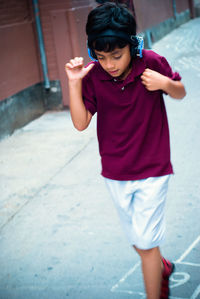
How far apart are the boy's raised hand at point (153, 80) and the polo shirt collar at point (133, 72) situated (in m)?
0.03

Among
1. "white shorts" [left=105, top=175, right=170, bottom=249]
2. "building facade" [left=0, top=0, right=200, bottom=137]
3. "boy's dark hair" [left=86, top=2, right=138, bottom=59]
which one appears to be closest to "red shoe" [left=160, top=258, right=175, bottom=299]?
"white shorts" [left=105, top=175, right=170, bottom=249]

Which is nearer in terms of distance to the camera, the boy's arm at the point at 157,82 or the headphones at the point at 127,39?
the headphones at the point at 127,39

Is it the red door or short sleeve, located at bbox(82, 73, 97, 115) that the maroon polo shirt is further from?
the red door

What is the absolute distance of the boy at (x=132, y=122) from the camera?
227 centimetres

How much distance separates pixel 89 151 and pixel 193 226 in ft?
7.74

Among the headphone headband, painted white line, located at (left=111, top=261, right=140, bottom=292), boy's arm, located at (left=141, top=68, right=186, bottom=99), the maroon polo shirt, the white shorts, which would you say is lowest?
painted white line, located at (left=111, top=261, right=140, bottom=292)

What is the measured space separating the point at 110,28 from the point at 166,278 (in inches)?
61.9

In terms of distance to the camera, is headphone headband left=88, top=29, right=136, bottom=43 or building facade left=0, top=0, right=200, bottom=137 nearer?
headphone headband left=88, top=29, right=136, bottom=43

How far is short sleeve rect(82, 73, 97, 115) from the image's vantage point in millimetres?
2426

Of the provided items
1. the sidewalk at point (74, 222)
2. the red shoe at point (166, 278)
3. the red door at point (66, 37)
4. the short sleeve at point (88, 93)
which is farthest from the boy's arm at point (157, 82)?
the red door at point (66, 37)

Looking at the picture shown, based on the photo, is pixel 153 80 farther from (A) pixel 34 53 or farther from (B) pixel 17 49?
(A) pixel 34 53

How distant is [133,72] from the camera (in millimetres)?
2303

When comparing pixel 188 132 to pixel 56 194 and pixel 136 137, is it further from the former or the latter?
pixel 136 137

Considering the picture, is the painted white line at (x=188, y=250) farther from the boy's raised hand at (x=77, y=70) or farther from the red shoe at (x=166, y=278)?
the boy's raised hand at (x=77, y=70)
